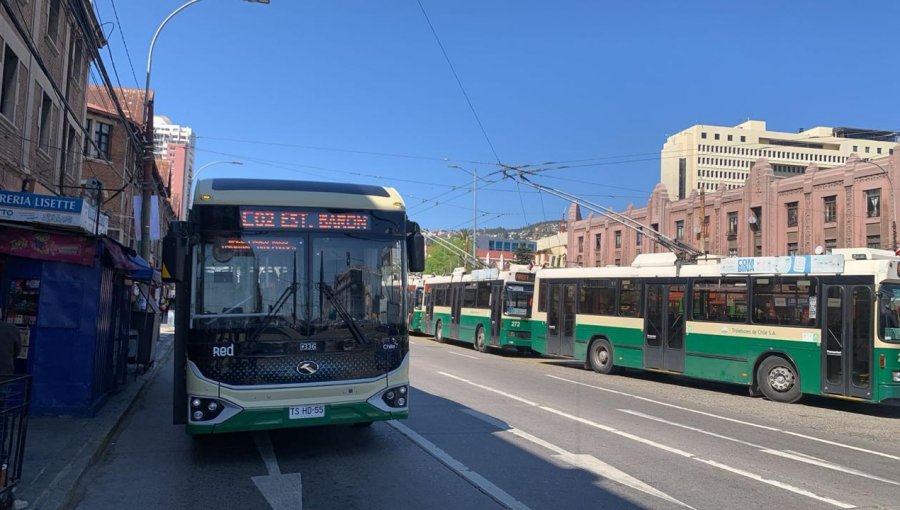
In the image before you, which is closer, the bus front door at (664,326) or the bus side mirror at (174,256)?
the bus side mirror at (174,256)

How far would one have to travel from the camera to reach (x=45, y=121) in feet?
54.7

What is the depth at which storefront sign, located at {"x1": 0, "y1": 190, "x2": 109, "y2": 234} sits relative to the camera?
8.54 meters

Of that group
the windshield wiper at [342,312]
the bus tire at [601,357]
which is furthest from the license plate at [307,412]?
the bus tire at [601,357]

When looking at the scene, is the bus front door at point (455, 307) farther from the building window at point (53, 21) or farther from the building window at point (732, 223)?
the building window at point (732, 223)

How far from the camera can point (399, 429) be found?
8.90 metres

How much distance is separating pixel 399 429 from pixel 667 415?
4784 mm

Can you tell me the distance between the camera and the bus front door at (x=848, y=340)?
39.8ft

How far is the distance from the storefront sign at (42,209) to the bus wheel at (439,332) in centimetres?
2170

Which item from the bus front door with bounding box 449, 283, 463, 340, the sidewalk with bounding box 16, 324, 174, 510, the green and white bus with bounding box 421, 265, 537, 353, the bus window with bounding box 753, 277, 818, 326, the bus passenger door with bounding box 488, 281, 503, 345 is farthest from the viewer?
the bus front door with bounding box 449, 283, 463, 340

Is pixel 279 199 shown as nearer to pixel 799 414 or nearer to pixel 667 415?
pixel 667 415

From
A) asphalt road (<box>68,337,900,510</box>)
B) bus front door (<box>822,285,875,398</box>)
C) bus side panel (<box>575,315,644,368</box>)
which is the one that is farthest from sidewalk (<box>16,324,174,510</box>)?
bus front door (<box>822,285,875,398</box>)

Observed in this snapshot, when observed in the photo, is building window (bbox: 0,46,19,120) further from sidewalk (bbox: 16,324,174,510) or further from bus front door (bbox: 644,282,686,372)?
bus front door (bbox: 644,282,686,372)

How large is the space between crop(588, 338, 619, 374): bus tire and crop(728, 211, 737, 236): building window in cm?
4025

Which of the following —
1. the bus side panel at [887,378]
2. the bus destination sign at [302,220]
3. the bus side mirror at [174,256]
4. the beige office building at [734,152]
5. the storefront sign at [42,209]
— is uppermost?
the beige office building at [734,152]
